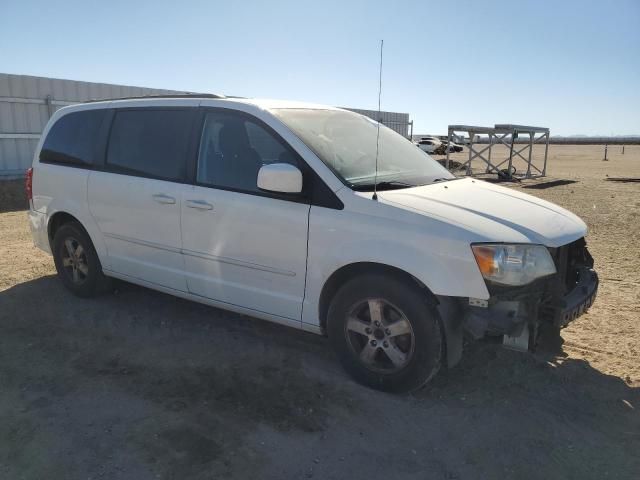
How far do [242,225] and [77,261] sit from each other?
93.0 inches

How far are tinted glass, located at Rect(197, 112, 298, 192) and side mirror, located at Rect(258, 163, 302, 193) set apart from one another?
245 millimetres

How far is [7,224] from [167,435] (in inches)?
317

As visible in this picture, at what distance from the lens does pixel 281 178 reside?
3371 mm

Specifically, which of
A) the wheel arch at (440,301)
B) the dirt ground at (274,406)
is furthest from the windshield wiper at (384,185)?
the dirt ground at (274,406)

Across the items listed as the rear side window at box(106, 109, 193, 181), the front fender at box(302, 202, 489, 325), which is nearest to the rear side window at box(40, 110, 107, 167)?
the rear side window at box(106, 109, 193, 181)

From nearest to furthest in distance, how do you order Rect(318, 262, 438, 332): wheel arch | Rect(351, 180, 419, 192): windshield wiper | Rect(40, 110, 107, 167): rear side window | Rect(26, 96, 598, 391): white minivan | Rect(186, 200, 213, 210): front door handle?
Rect(26, 96, 598, 391): white minivan, Rect(318, 262, 438, 332): wheel arch, Rect(351, 180, 419, 192): windshield wiper, Rect(186, 200, 213, 210): front door handle, Rect(40, 110, 107, 167): rear side window

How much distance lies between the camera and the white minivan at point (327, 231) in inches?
122

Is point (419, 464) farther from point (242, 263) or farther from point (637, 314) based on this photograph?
point (637, 314)

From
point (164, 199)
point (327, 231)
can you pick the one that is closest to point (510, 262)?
point (327, 231)

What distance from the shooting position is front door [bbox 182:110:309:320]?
3574mm

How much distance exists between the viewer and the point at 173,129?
4238 mm

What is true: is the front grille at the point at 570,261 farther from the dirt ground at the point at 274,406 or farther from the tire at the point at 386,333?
the tire at the point at 386,333

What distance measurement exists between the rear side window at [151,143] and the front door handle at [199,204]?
0.78 ft

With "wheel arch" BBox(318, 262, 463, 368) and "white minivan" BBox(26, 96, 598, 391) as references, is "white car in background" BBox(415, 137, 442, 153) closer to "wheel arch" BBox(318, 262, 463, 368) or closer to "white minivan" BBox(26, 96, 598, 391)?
"white minivan" BBox(26, 96, 598, 391)
